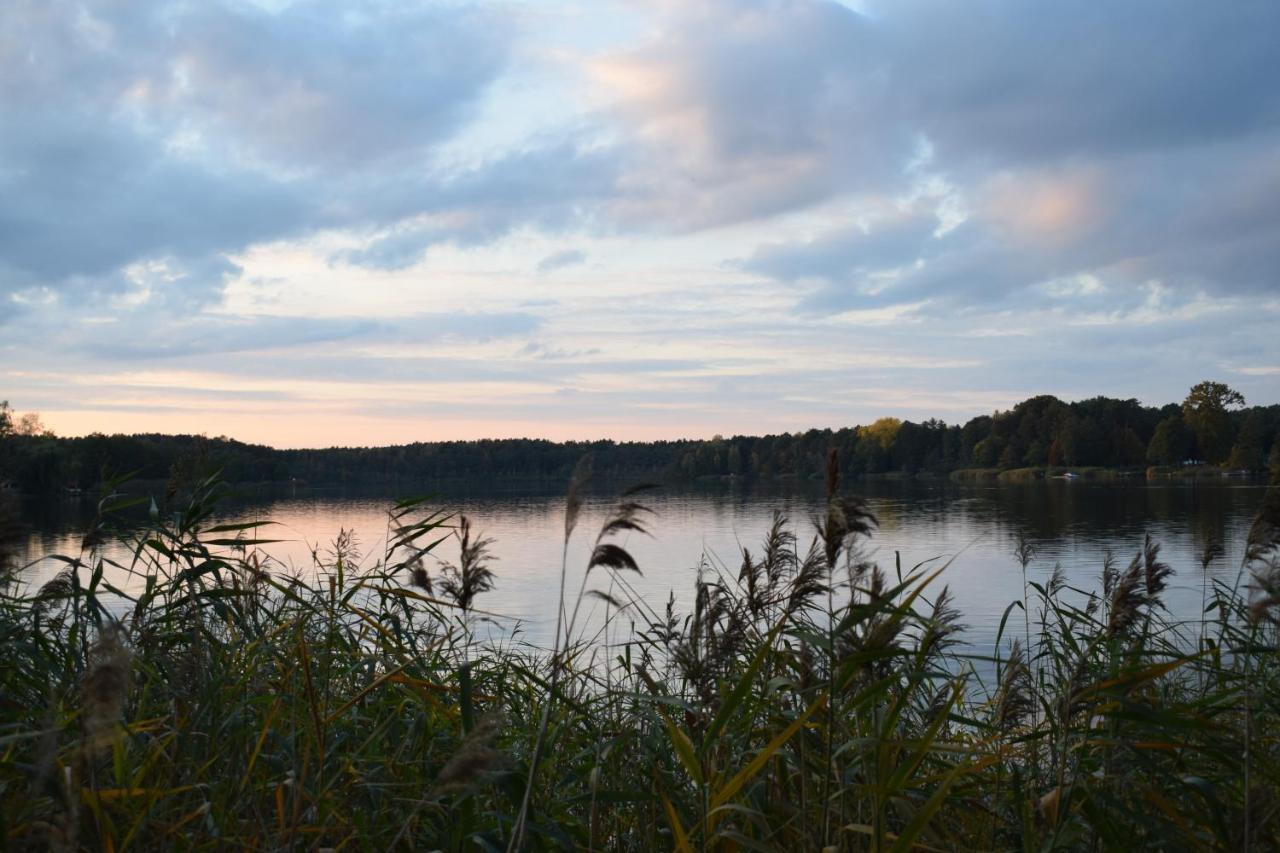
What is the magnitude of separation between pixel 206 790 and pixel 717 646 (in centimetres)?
213

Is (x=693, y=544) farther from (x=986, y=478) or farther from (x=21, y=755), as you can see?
(x=986, y=478)

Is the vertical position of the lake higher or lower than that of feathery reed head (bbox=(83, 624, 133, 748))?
lower

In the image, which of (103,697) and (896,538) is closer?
(103,697)

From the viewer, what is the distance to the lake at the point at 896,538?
20.6 m

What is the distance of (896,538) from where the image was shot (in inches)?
1462

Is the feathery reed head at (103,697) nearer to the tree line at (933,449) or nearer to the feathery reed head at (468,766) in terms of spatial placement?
the feathery reed head at (468,766)

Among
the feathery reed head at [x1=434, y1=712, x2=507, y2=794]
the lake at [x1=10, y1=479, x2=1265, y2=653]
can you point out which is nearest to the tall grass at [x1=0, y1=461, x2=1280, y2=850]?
the feathery reed head at [x1=434, y1=712, x2=507, y2=794]

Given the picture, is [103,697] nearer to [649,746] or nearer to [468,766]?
[468,766]

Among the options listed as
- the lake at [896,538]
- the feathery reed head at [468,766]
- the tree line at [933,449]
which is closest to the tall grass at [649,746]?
the feathery reed head at [468,766]

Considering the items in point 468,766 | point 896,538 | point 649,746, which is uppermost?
point 468,766

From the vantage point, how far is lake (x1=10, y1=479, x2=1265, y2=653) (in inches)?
810

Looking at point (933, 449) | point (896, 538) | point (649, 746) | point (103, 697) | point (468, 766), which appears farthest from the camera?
point (933, 449)

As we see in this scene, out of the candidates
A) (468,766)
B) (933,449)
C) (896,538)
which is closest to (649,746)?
(468,766)

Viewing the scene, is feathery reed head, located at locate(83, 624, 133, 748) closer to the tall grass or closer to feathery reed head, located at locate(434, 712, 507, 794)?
the tall grass
